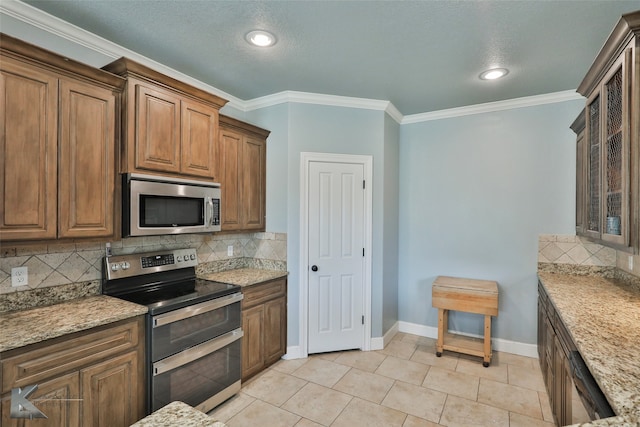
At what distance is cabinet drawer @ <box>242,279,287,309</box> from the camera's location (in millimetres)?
2916

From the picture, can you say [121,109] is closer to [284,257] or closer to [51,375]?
[51,375]

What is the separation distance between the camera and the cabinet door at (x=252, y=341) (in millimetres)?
2891

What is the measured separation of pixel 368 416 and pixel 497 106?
10.7 feet

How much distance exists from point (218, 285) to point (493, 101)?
131 inches

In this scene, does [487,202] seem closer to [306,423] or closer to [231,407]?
[306,423]

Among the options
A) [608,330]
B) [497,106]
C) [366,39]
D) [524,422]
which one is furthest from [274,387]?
[497,106]

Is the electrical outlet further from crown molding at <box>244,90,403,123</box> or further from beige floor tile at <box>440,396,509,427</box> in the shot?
beige floor tile at <box>440,396,509,427</box>

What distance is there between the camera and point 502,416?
2.43 m

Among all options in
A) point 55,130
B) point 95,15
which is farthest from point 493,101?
point 55,130

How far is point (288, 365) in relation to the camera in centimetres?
322

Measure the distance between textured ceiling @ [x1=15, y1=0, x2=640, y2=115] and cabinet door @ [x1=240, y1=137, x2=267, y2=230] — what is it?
60 centimetres

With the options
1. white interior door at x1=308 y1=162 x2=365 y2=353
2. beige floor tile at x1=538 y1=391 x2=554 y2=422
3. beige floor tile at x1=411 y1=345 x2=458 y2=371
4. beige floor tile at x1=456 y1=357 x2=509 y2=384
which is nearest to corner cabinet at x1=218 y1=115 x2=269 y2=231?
white interior door at x1=308 y1=162 x2=365 y2=353

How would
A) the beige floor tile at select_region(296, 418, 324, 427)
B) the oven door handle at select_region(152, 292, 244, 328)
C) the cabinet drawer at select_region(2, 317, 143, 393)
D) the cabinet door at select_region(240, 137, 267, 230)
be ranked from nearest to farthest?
Answer: the cabinet drawer at select_region(2, 317, 143, 393) < the oven door handle at select_region(152, 292, 244, 328) < the beige floor tile at select_region(296, 418, 324, 427) < the cabinet door at select_region(240, 137, 267, 230)

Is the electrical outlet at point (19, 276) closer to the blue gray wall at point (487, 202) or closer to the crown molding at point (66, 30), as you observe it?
the crown molding at point (66, 30)
